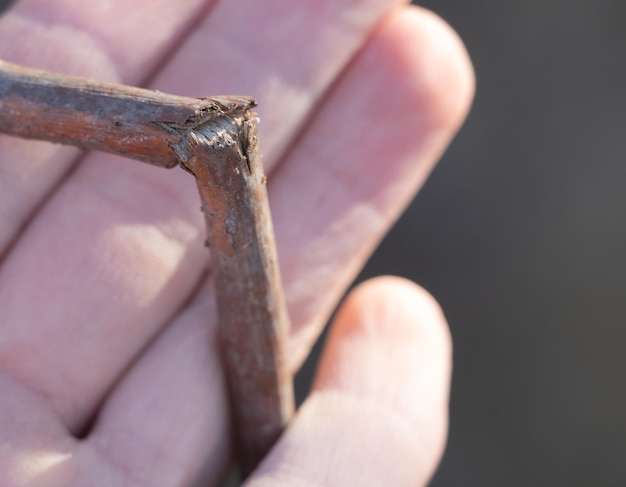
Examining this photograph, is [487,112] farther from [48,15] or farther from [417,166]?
[48,15]

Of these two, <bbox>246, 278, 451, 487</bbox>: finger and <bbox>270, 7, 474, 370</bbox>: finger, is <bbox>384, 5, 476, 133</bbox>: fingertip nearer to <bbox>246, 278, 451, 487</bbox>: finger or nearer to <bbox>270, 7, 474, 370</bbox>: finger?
<bbox>270, 7, 474, 370</bbox>: finger

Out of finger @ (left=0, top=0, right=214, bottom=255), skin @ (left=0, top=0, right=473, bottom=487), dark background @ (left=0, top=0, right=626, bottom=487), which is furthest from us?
dark background @ (left=0, top=0, right=626, bottom=487)

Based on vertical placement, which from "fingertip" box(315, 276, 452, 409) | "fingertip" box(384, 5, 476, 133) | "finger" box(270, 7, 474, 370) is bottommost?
"fingertip" box(315, 276, 452, 409)

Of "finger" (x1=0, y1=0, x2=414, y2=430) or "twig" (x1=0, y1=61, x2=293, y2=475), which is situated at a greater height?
"twig" (x1=0, y1=61, x2=293, y2=475)

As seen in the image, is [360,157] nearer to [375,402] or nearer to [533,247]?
[375,402]

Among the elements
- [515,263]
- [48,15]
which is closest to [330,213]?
[48,15]

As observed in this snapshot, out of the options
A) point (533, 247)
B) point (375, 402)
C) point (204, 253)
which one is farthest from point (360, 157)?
point (533, 247)

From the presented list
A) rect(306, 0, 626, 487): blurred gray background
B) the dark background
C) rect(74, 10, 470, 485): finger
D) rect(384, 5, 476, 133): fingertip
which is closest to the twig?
rect(74, 10, 470, 485): finger
